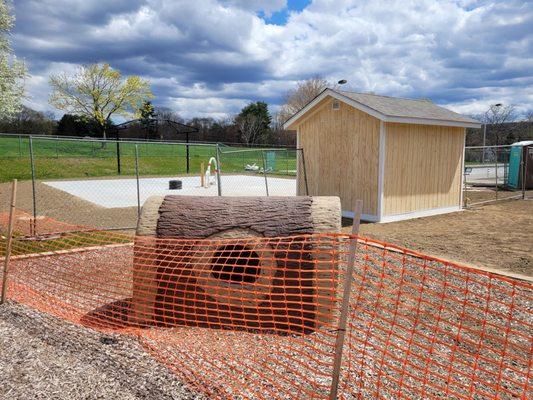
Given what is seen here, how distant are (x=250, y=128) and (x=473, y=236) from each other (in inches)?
1783

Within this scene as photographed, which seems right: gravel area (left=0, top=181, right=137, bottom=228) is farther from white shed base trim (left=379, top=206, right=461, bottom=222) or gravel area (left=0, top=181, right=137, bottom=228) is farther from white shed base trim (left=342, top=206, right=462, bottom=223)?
white shed base trim (left=379, top=206, right=461, bottom=222)

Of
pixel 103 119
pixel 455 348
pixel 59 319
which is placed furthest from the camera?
pixel 103 119

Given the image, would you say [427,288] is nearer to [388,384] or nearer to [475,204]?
[388,384]

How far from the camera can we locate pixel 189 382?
3154 mm

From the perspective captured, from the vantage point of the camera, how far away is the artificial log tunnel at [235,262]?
4078mm

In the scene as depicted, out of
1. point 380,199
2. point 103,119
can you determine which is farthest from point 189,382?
point 103,119

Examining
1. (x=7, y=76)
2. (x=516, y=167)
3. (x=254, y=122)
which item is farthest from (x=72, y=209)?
(x=254, y=122)

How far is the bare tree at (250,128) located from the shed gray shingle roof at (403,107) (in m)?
40.5

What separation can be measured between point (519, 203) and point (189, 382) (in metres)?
14.8

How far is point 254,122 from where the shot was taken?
5369 centimetres

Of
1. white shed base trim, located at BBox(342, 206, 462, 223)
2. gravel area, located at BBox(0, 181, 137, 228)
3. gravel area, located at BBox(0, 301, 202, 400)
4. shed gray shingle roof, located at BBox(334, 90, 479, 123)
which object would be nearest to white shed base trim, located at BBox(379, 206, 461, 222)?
white shed base trim, located at BBox(342, 206, 462, 223)

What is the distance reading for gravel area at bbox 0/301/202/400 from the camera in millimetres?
3039

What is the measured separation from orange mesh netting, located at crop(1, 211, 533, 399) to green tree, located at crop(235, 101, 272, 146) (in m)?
48.6

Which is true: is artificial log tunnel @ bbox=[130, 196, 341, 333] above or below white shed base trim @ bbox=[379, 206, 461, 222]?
above
